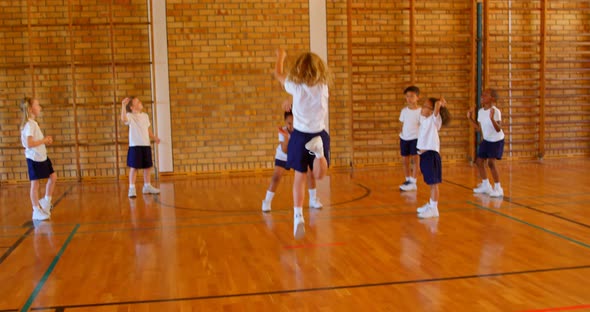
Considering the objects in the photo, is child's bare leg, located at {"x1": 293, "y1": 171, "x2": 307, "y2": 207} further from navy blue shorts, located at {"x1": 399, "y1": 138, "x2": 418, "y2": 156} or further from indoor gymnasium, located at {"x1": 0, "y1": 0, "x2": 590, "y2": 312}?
navy blue shorts, located at {"x1": 399, "y1": 138, "x2": 418, "y2": 156}

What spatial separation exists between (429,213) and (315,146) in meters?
2.11

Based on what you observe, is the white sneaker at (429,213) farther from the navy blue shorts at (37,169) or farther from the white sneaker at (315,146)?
the navy blue shorts at (37,169)

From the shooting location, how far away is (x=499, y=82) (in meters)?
11.0

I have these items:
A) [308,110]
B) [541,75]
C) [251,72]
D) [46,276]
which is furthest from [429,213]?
[541,75]

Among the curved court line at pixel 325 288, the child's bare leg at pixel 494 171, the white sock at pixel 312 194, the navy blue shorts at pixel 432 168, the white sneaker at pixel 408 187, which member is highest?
the navy blue shorts at pixel 432 168

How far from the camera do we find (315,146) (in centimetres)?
448

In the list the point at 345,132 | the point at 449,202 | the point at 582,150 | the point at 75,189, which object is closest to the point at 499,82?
the point at 582,150

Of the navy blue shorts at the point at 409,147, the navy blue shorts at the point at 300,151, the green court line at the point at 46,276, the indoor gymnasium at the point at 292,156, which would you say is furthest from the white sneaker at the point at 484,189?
the green court line at the point at 46,276

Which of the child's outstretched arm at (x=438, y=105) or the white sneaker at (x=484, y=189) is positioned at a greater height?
the child's outstretched arm at (x=438, y=105)

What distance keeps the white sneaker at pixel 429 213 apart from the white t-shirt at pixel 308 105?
2027 millimetres

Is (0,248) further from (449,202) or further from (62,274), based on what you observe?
(449,202)

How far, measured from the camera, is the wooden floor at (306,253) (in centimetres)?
368

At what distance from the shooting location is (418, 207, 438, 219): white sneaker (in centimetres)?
602

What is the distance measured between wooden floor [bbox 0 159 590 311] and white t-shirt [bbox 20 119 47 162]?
736 mm
